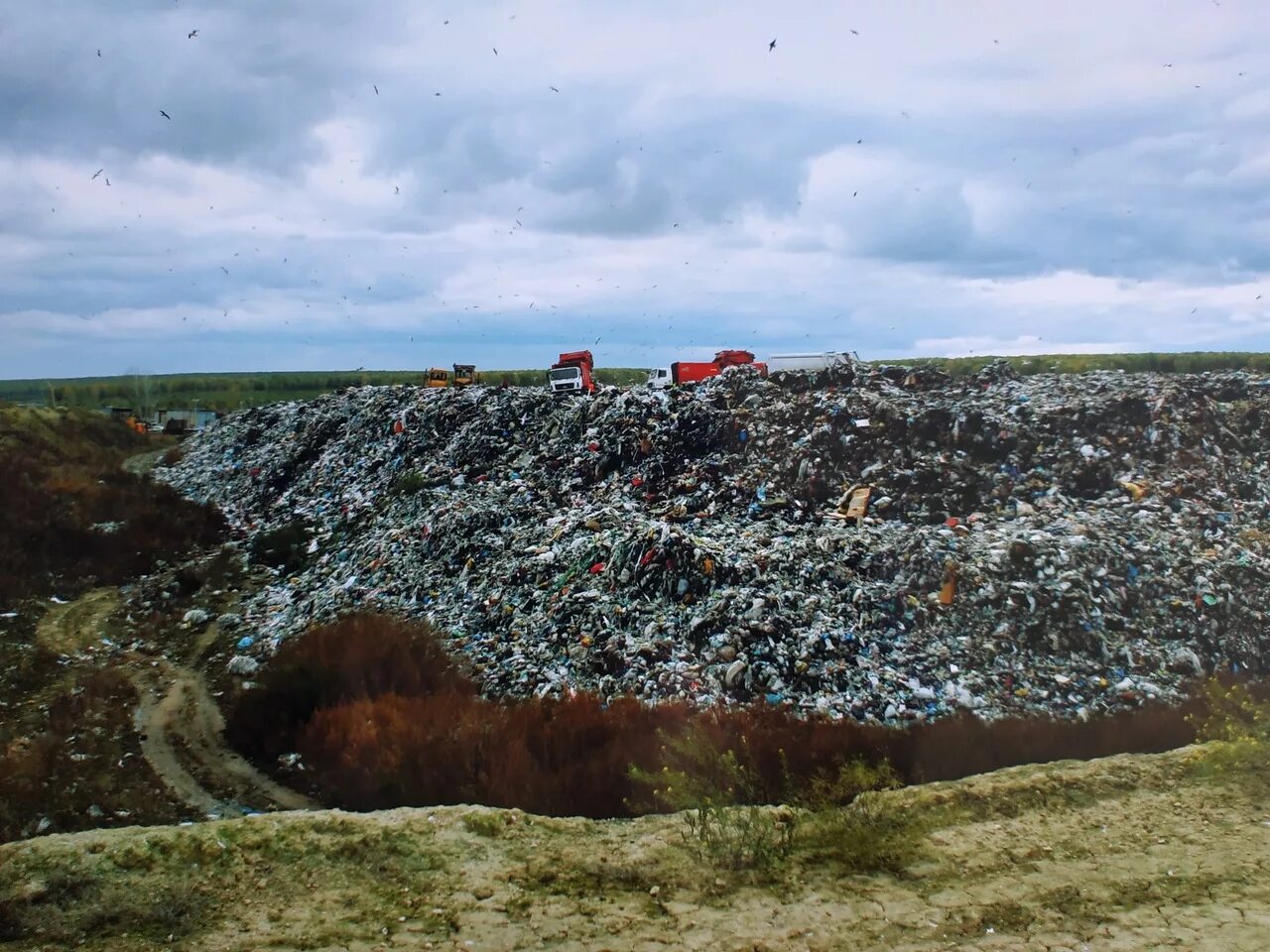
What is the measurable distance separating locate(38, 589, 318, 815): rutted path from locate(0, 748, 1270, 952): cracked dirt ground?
5.77ft

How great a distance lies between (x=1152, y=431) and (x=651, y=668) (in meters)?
8.96

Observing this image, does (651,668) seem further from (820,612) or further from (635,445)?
(635,445)

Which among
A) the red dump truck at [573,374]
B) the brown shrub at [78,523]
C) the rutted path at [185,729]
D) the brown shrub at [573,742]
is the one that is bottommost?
the rutted path at [185,729]

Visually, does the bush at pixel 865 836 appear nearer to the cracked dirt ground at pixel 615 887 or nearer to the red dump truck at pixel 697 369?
the cracked dirt ground at pixel 615 887

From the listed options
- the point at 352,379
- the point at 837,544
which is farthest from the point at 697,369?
the point at 352,379

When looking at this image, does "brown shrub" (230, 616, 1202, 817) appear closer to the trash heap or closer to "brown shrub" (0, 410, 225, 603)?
the trash heap

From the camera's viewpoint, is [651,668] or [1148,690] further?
[651,668]

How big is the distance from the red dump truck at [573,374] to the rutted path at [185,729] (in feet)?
45.1

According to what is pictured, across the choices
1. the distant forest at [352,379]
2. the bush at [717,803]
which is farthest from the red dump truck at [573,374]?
the bush at [717,803]

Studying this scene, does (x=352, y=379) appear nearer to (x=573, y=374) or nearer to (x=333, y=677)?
(x=573, y=374)

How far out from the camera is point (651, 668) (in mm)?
8414

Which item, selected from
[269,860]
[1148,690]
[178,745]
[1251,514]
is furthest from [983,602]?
[178,745]

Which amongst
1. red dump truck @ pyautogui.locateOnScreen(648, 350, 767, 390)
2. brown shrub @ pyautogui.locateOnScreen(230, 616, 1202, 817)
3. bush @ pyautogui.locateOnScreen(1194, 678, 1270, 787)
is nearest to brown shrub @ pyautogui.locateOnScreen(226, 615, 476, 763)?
brown shrub @ pyautogui.locateOnScreen(230, 616, 1202, 817)

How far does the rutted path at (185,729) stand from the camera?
678 cm
